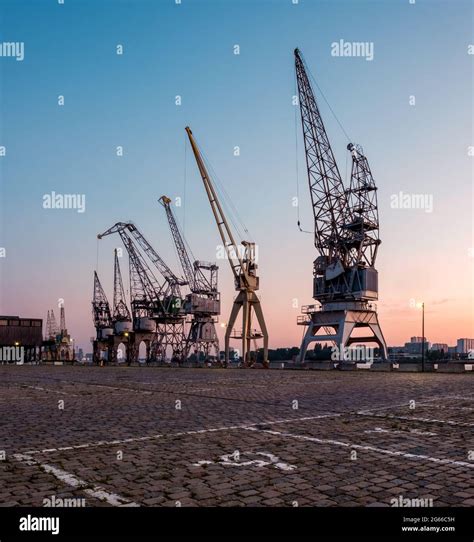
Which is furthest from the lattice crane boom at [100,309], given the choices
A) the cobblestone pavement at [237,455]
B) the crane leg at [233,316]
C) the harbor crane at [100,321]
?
the cobblestone pavement at [237,455]

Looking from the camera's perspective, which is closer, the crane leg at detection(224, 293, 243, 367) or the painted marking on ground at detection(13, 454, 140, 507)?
the painted marking on ground at detection(13, 454, 140, 507)

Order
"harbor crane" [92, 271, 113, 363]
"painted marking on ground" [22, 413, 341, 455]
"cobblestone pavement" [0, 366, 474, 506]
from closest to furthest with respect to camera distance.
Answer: "cobblestone pavement" [0, 366, 474, 506]
"painted marking on ground" [22, 413, 341, 455]
"harbor crane" [92, 271, 113, 363]

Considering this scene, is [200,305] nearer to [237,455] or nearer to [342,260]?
[342,260]

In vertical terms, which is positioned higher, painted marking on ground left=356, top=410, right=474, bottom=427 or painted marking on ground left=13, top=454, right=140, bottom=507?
painted marking on ground left=13, top=454, right=140, bottom=507

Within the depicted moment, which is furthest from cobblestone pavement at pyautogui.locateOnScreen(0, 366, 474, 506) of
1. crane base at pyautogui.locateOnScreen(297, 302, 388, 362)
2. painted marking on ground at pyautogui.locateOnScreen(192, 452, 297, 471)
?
crane base at pyautogui.locateOnScreen(297, 302, 388, 362)

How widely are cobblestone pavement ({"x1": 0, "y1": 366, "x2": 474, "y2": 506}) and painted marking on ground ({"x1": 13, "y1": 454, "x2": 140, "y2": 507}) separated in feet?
0.05

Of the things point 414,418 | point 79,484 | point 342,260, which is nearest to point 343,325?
point 342,260

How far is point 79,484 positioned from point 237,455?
2.56m

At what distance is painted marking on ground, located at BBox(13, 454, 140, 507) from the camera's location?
526 cm

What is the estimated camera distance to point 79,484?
593 centimetres

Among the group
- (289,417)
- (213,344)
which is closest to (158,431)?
(289,417)

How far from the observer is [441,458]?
7.47 m

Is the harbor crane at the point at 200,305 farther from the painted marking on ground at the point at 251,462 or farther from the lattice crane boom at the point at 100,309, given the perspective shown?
the painted marking on ground at the point at 251,462

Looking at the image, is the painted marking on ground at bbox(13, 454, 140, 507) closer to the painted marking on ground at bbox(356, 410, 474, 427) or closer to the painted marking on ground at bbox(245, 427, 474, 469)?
the painted marking on ground at bbox(245, 427, 474, 469)
